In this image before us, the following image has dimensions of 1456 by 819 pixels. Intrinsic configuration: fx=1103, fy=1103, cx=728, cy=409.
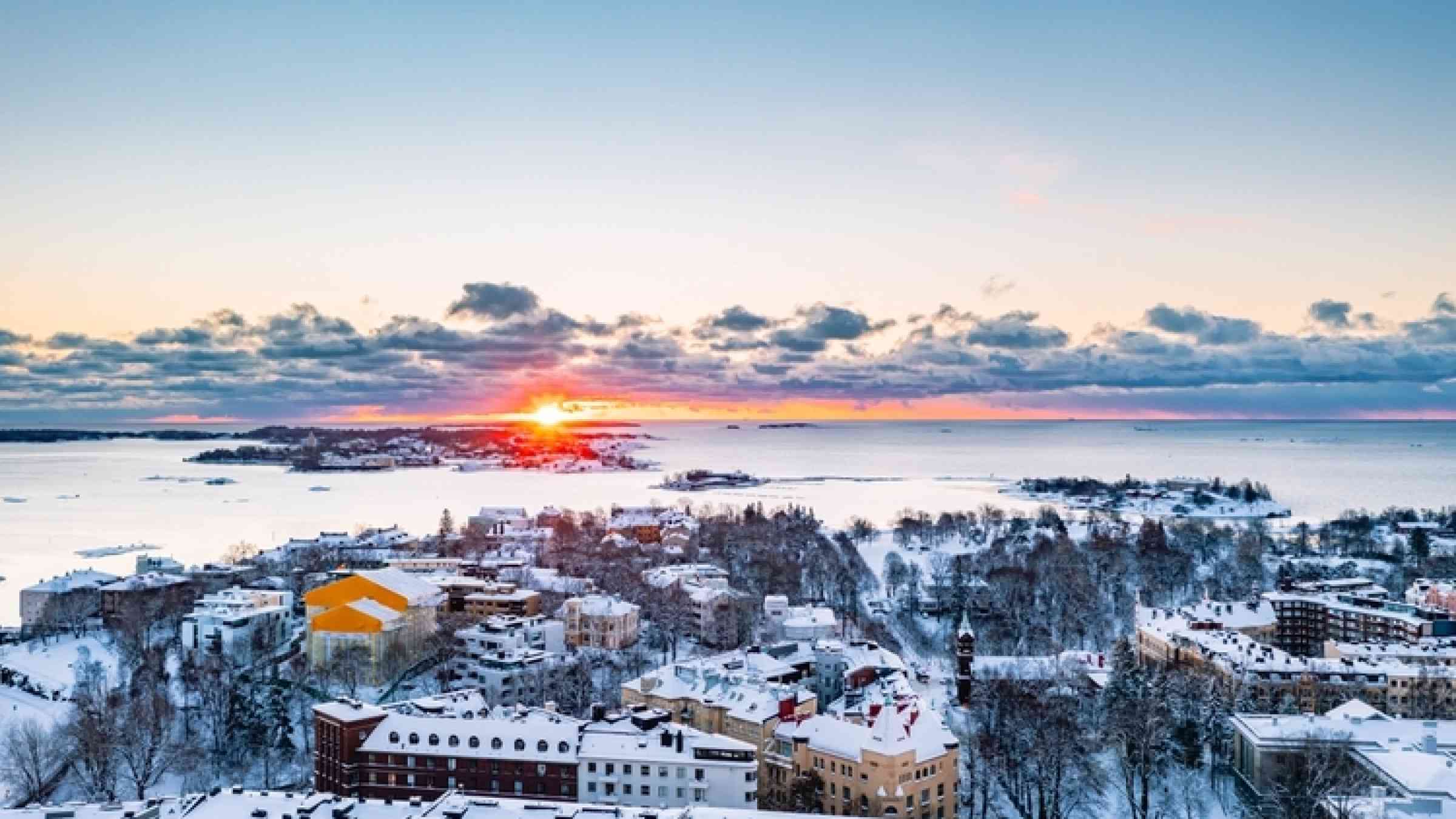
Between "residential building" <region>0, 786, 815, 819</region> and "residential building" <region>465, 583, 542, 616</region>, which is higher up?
"residential building" <region>0, 786, 815, 819</region>

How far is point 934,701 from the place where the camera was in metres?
29.6

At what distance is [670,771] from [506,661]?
10.3 meters

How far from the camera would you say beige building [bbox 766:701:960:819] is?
2152 cm

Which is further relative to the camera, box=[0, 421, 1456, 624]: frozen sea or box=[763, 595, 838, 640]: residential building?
box=[0, 421, 1456, 624]: frozen sea

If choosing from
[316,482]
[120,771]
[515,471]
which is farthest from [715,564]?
[515,471]

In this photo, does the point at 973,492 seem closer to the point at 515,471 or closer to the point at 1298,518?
the point at 1298,518

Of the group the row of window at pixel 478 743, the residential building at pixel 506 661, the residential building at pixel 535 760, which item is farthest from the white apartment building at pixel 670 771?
the residential building at pixel 506 661

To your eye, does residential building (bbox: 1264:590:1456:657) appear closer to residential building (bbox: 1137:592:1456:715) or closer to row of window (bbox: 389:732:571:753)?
residential building (bbox: 1137:592:1456:715)

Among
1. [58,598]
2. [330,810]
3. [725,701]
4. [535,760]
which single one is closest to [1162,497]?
[725,701]

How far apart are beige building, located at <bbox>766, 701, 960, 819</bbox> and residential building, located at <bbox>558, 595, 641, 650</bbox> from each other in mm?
13535

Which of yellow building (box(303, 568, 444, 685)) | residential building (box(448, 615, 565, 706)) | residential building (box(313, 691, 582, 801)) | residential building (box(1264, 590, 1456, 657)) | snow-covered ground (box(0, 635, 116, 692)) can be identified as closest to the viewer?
residential building (box(313, 691, 582, 801))

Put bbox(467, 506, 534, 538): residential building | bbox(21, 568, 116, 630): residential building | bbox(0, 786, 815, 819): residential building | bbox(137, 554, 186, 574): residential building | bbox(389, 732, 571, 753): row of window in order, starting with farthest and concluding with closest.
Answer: bbox(467, 506, 534, 538): residential building < bbox(137, 554, 186, 574): residential building < bbox(21, 568, 116, 630): residential building < bbox(389, 732, 571, 753): row of window < bbox(0, 786, 815, 819): residential building

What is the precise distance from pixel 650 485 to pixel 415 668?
269ft

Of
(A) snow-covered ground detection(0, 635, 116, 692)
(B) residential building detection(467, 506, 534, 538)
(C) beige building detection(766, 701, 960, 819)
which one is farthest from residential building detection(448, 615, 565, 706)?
(B) residential building detection(467, 506, 534, 538)
